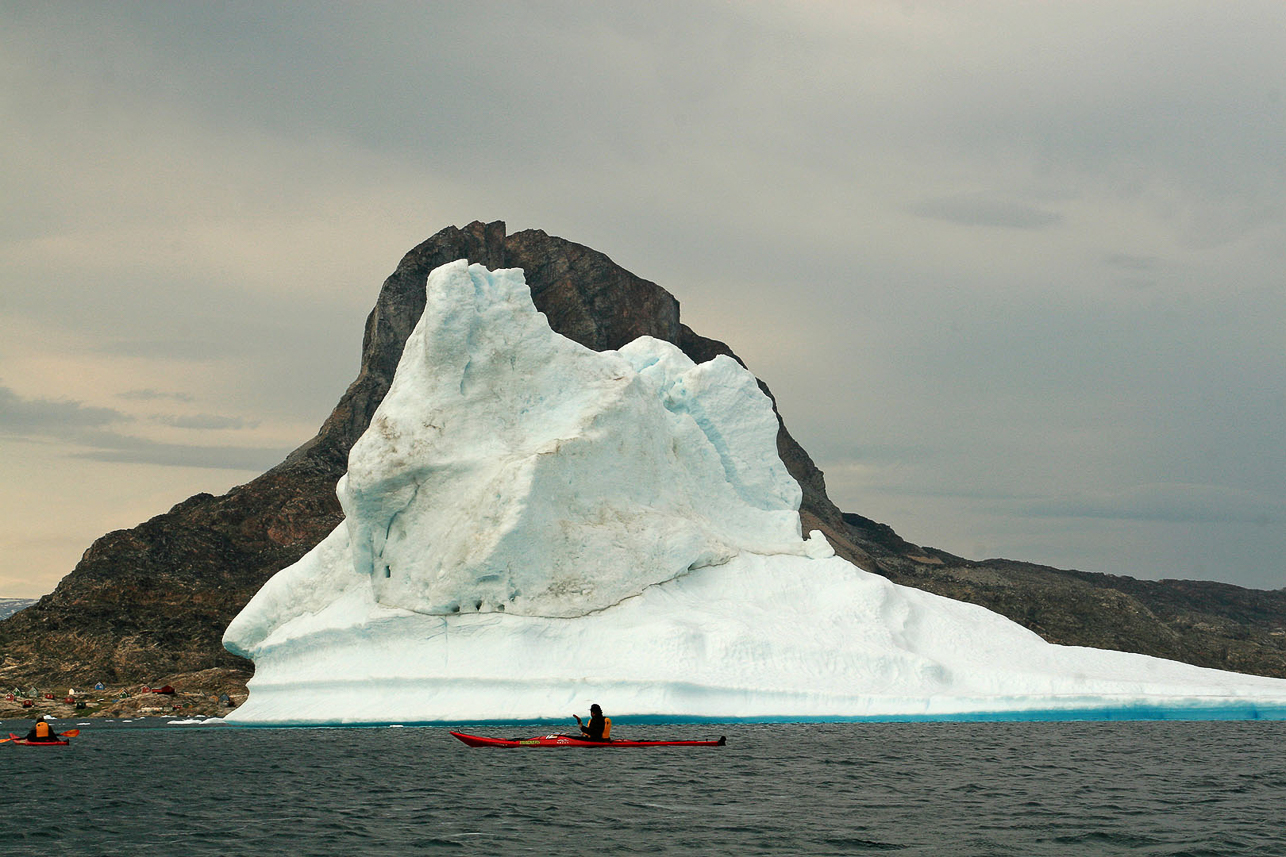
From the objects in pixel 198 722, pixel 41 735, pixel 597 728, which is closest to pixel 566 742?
pixel 597 728

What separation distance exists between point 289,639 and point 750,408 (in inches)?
793

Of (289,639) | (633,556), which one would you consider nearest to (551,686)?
(633,556)

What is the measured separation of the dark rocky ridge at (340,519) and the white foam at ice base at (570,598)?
29.3 m

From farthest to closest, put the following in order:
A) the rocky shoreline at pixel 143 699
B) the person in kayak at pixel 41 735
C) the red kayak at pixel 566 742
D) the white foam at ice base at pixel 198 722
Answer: the rocky shoreline at pixel 143 699, the white foam at ice base at pixel 198 722, the person in kayak at pixel 41 735, the red kayak at pixel 566 742

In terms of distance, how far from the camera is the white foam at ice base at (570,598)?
120ft

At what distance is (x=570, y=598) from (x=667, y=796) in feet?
57.5

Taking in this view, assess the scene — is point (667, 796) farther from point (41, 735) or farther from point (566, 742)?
point (41, 735)

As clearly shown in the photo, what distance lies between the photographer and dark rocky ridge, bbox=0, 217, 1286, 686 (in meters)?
70.3

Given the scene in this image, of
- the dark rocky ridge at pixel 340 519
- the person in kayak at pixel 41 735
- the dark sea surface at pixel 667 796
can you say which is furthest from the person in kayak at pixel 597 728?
the dark rocky ridge at pixel 340 519

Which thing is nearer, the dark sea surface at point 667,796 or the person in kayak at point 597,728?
the dark sea surface at point 667,796

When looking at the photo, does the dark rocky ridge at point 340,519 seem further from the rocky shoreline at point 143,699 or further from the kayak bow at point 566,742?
the kayak bow at point 566,742

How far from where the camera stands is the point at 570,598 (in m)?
39.6

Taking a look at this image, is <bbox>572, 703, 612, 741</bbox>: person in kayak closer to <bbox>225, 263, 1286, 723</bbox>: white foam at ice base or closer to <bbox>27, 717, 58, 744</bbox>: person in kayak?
<bbox>225, 263, 1286, 723</bbox>: white foam at ice base

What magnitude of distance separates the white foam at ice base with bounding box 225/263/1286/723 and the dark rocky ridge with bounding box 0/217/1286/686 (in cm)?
2932
